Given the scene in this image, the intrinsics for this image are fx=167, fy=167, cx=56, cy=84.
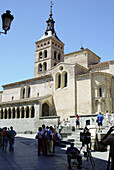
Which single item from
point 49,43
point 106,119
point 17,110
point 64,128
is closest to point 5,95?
point 17,110

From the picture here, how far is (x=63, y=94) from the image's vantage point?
2838 centimetres

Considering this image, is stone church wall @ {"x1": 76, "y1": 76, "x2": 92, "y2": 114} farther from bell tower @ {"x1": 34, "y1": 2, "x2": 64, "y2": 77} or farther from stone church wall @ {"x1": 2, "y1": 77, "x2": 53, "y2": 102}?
bell tower @ {"x1": 34, "y1": 2, "x2": 64, "y2": 77}

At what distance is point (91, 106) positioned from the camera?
2489 cm

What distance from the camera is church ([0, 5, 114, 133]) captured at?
25406mm

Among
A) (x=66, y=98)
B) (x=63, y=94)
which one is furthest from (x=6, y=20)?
(x=63, y=94)

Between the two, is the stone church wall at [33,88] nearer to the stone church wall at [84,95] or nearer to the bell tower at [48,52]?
the stone church wall at [84,95]

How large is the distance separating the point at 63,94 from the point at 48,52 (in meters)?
16.5

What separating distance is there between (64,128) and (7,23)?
496 inches

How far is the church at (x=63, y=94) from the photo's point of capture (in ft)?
83.4

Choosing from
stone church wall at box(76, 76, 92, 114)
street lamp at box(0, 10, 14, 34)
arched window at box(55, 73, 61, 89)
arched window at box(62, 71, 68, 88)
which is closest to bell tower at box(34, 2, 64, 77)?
arched window at box(55, 73, 61, 89)

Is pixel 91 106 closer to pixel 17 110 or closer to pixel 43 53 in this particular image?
pixel 17 110

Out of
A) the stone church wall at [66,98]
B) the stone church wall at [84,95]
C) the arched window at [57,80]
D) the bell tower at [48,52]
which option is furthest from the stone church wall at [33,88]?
the bell tower at [48,52]

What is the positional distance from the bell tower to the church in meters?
5.06

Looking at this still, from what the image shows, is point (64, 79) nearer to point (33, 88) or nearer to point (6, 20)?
point (33, 88)
